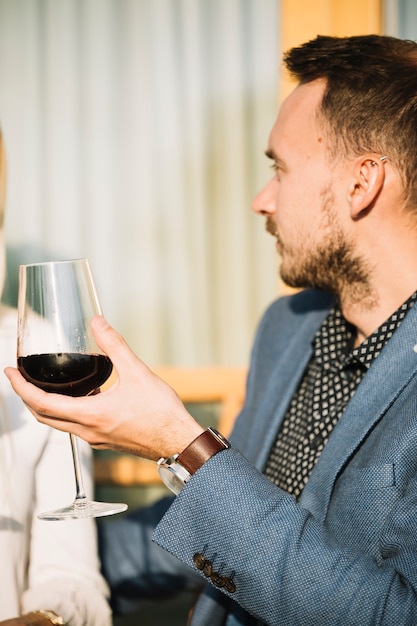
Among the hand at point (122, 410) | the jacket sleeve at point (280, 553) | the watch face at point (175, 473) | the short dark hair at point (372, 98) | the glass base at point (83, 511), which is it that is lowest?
the jacket sleeve at point (280, 553)

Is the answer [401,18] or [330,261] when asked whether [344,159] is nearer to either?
[330,261]

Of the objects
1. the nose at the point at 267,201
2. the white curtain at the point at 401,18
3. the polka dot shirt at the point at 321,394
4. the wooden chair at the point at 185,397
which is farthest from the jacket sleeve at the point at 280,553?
the white curtain at the point at 401,18

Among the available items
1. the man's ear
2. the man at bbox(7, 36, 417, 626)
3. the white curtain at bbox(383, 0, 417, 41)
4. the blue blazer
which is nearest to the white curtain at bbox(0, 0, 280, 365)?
the white curtain at bbox(383, 0, 417, 41)

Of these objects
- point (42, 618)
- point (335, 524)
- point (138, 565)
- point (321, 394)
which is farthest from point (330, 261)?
point (42, 618)

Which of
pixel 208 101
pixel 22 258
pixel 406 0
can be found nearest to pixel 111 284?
pixel 22 258

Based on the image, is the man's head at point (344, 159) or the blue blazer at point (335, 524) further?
the man's head at point (344, 159)

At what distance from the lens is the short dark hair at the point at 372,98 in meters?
1.71

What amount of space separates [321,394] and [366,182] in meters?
0.45

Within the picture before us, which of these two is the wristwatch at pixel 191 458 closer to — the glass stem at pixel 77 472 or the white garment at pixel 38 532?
the glass stem at pixel 77 472

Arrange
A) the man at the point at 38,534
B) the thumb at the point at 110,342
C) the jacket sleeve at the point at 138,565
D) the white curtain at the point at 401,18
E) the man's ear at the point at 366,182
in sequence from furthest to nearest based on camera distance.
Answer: the white curtain at the point at 401,18
the jacket sleeve at the point at 138,565
the man's ear at the point at 366,182
the man at the point at 38,534
the thumb at the point at 110,342

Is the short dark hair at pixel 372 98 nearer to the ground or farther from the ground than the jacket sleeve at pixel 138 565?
farther from the ground

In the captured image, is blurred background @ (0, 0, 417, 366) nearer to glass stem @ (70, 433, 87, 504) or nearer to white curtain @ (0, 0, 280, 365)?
white curtain @ (0, 0, 280, 365)

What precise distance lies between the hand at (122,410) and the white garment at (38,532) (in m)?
0.26

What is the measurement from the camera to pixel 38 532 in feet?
5.05
